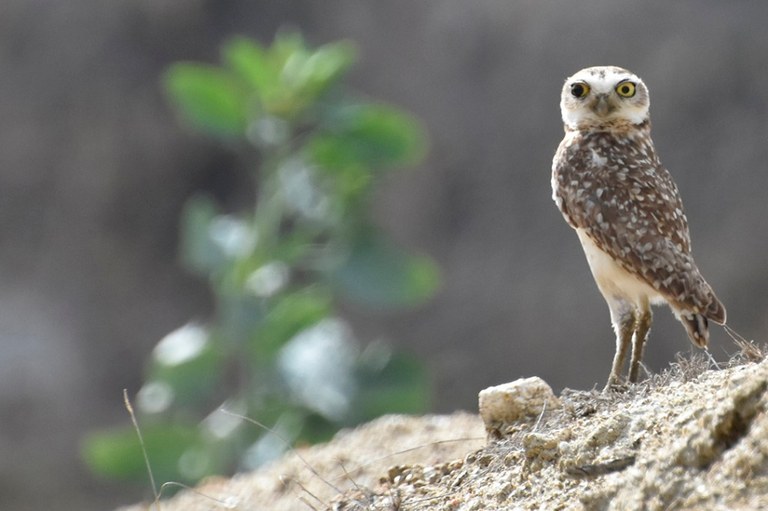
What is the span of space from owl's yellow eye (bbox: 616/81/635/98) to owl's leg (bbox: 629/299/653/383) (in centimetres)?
94

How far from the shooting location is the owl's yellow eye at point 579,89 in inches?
229

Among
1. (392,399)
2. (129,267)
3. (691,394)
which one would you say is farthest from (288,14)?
(691,394)

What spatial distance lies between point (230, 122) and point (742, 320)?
6.55m

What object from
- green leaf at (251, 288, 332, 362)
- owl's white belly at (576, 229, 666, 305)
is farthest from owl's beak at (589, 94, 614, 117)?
green leaf at (251, 288, 332, 362)

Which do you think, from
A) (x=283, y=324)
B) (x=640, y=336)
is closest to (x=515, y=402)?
(x=640, y=336)

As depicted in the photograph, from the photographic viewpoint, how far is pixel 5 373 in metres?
16.2

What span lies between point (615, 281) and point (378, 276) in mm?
4563

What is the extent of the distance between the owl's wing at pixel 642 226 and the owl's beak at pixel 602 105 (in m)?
0.32

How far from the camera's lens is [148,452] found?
9.18m

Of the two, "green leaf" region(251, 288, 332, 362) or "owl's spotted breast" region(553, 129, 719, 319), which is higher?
"green leaf" region(251, 288, 332, 362)

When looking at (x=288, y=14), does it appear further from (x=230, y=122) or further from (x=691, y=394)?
(x=691, y=394)

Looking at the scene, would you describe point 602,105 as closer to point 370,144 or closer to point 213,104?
point 370,144

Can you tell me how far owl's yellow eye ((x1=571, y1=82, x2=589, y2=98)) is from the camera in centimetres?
582

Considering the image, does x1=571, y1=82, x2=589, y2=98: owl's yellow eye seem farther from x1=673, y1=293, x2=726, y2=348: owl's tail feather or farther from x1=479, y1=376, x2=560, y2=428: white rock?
x1=479, y1=376, x2=560, y2=428: white rock
